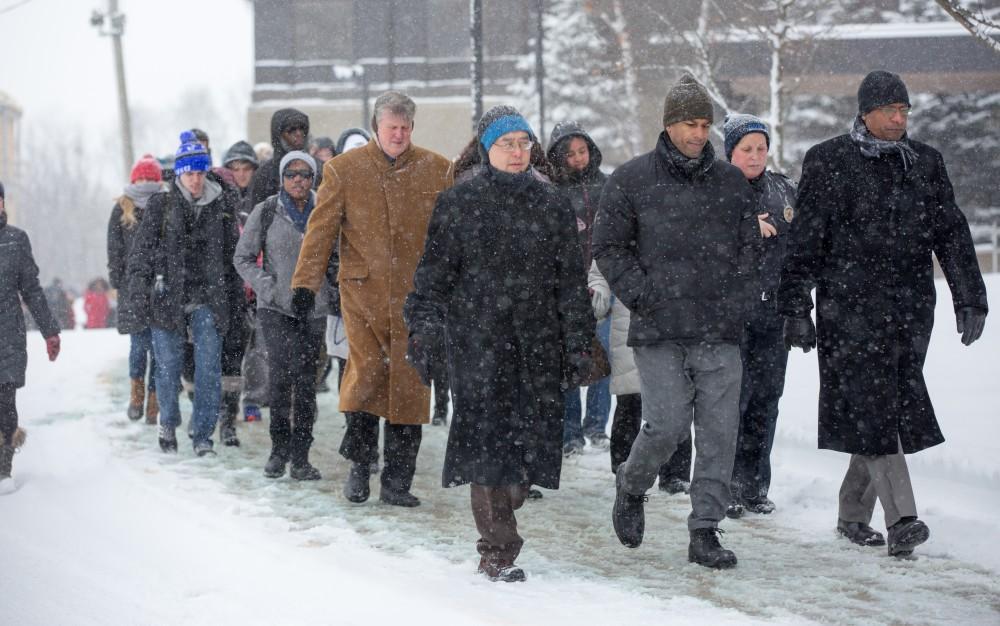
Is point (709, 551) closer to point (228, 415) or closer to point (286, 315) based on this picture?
point (286, 315)

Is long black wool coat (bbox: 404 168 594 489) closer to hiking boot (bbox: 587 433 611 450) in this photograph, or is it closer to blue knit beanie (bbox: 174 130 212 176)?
hiking boot (bbox: 587 433 611 450)

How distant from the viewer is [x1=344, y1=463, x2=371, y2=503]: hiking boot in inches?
292

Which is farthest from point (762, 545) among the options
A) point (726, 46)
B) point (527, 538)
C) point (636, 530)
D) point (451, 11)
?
point (451, 11)

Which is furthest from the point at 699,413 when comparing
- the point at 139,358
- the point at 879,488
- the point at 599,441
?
the point at 139,358

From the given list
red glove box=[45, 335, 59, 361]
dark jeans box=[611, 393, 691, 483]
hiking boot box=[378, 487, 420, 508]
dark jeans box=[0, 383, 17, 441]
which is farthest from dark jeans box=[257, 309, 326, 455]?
dark jeans box=[611, 393, 691, 483]

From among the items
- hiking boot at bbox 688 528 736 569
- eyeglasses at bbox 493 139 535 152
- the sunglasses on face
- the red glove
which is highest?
eyeglasses at bbox 493 139 535 152

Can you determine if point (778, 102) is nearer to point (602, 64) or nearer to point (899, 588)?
point (602, 64)

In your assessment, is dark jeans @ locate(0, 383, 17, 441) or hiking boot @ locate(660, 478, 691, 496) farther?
dark jeans @ locate(0, 383, 17, 441)

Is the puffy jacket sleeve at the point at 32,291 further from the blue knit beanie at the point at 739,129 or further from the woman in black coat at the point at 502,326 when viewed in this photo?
the blue knit beanie at the point at 739,129

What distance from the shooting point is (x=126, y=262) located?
34.8 ft

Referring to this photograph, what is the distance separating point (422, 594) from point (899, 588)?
6.64ft

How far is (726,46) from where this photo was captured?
23.7m

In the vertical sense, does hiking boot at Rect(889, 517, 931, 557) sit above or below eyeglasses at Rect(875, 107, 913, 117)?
below

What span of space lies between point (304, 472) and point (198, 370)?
4.74 ft
